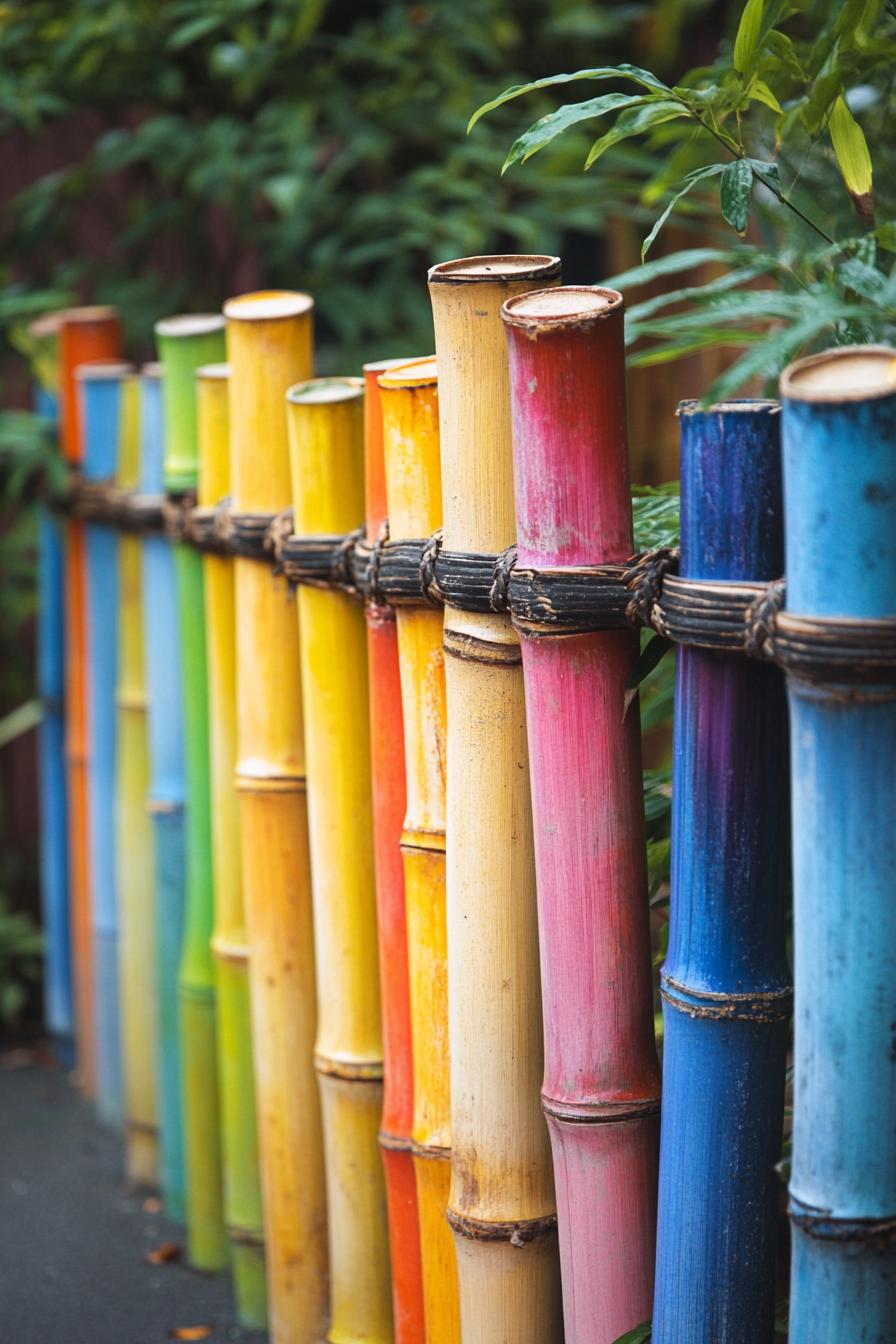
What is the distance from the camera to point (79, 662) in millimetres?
2664

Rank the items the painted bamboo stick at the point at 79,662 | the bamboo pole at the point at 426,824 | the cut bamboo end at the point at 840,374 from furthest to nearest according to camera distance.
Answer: the painted bamboo stick at the point at 79,662 → the bamboo pole at the point at 426,824 → the cut bamboo end at the point at 840,374

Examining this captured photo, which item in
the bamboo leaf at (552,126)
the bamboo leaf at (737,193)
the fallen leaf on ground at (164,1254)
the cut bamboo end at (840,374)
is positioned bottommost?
the fallen leaf on ground at (164,1254)

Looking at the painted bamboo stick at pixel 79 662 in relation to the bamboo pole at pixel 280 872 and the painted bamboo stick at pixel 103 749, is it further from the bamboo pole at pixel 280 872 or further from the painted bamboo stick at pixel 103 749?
the bamboo pole at pixel 280 872

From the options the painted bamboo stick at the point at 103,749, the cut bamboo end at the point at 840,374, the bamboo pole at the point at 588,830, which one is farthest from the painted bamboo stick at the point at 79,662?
the cut bamboo end at the point at 840,374

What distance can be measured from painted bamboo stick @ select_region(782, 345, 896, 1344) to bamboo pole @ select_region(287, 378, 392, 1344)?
2.11 ft

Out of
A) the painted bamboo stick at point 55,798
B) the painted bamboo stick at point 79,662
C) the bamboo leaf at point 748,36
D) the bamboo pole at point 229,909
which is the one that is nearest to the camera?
the bamboo leaf at point 748,36

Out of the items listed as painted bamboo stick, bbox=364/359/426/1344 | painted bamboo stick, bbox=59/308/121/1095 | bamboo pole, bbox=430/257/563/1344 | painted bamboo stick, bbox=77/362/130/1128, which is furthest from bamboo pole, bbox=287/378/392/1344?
painted bamboo stick, bbox=59/308/121/1095

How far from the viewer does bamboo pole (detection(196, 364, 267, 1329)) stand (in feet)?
6.31

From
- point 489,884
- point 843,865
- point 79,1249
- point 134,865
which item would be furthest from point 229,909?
point 843,865

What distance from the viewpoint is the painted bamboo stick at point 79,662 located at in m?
2.60

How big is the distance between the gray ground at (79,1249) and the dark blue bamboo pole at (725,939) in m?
0.92

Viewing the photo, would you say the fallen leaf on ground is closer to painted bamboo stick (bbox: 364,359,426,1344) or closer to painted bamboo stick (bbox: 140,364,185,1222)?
painted bamboo stick (bbox: 140,364,185,1222)

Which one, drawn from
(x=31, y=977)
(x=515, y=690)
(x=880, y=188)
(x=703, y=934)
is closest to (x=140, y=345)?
(x=31, y=977)

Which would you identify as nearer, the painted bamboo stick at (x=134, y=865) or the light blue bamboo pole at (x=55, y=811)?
the painted bamboo stick at (x=134, y=865)
